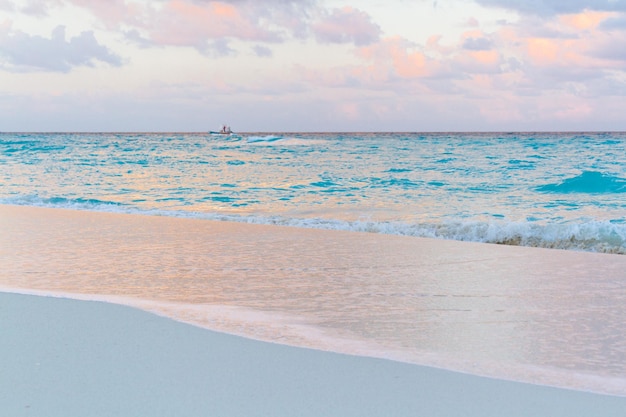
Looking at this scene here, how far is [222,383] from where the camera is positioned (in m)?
3.26

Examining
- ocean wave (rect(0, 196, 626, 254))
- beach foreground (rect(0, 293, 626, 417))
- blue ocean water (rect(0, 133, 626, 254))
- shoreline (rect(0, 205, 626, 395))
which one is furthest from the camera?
blue ocean water (rect(0, 133, 626, 254))

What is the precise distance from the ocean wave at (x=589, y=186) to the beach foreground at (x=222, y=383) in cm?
1670

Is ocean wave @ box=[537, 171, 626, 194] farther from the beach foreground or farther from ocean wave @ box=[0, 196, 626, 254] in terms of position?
the beach foreground

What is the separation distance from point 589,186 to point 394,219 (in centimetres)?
924

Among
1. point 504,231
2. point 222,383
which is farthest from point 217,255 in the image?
point 504,231

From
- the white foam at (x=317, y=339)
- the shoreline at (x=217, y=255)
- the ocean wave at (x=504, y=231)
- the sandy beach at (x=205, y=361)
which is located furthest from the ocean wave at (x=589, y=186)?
the white foam at (x=317, y=339)

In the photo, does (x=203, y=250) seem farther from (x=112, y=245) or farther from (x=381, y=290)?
(x=381, y=290)

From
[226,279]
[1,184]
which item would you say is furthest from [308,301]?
[1,184]

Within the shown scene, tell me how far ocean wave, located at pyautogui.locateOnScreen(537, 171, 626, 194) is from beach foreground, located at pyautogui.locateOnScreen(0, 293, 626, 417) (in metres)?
16.7

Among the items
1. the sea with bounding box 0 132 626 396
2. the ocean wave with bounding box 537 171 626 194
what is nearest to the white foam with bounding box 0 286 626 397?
the sea with bounding box 0 132 626 396

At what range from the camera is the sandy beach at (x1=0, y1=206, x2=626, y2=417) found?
300 centimetres

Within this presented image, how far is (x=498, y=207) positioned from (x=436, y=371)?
495 inches

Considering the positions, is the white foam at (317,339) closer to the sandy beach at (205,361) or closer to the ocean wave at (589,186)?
the sandy beach at (205,361)

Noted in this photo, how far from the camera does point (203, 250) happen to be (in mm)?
8047
